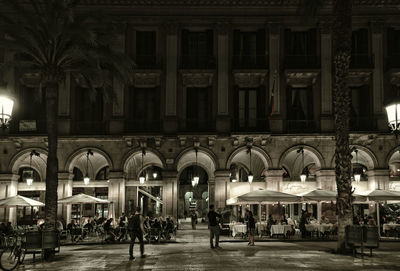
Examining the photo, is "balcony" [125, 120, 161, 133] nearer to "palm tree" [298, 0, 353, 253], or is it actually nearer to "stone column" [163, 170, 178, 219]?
"stone column" [163, 170, 178, 219]

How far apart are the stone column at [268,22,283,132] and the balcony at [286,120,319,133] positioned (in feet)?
1.95

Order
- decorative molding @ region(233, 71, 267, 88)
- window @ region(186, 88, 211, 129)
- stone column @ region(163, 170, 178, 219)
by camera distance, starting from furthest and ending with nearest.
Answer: window @ region(186, 88, 211, 129), decorative molding @ region(233, 71, 267, 88), stone column @ region(163, 170, 178, 219)

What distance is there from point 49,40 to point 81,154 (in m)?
14.2

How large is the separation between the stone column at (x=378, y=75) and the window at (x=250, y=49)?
7.01 meters

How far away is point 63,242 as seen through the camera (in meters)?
27.5

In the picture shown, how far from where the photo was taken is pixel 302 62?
110 feet

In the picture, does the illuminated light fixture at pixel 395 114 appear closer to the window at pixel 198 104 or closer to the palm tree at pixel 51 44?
the palm tree at pixel 51 44

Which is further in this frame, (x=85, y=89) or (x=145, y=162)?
(x=145, y=162)

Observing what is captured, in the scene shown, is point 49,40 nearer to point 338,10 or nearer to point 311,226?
point 338,10

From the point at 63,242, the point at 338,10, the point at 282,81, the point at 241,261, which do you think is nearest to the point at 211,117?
the point at 282,81

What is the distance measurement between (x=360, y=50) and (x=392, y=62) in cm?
223

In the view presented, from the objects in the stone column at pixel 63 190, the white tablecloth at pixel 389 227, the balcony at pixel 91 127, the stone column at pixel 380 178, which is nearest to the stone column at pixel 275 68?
the stone column at pixel 380 178

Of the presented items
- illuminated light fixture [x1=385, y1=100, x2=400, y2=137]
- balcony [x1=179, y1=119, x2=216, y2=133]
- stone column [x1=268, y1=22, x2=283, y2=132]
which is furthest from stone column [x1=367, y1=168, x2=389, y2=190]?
illuminated light fixture [x1=385, y1=100, x2=400, y2=137]

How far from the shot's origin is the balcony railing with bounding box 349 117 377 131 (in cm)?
3259
